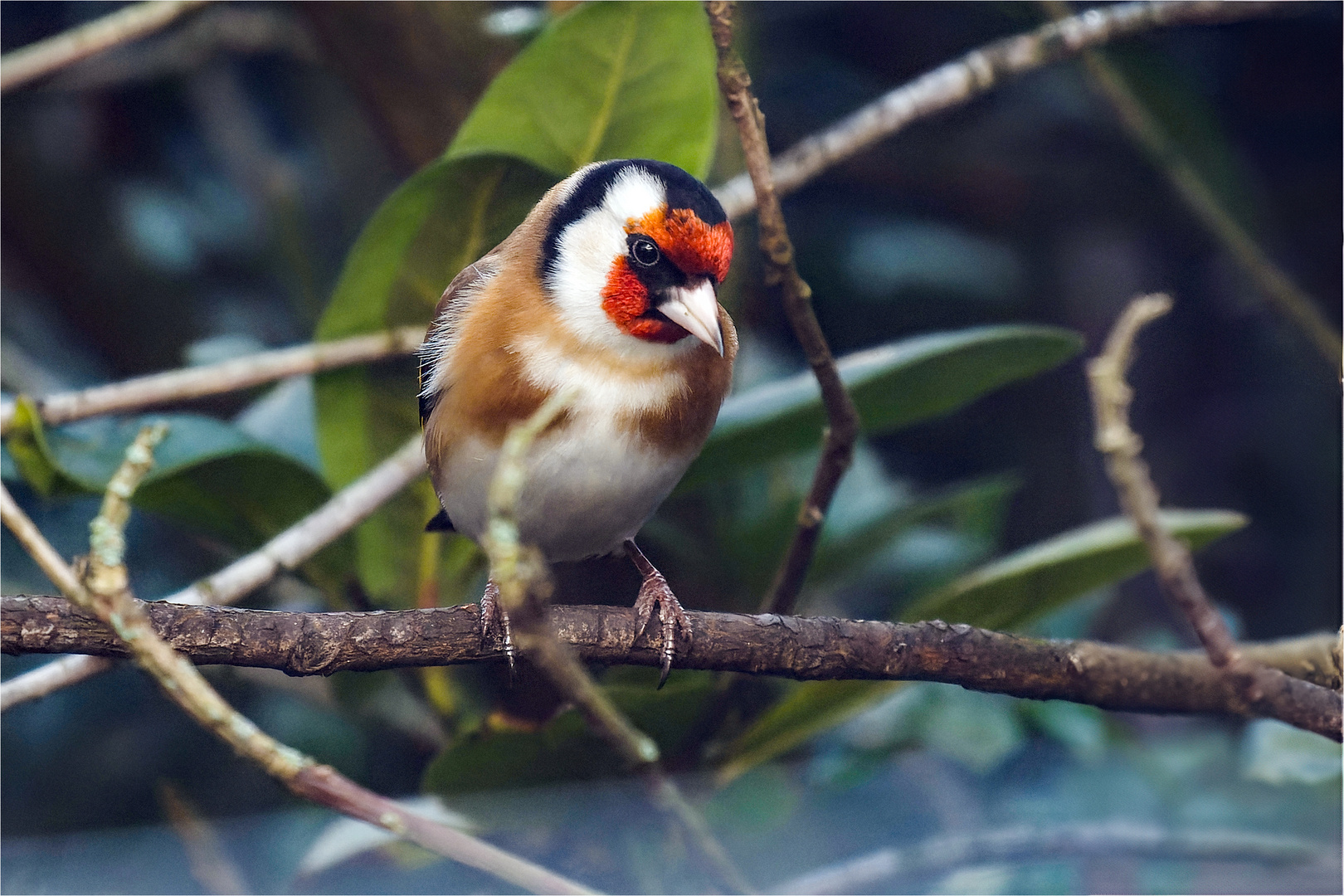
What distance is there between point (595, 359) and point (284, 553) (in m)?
0.30

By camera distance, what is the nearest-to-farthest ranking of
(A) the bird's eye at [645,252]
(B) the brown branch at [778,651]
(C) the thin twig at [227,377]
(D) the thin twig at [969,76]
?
1. (B) the brown branch at [778,651]
2. (A) the bird's eye at [645,252]
3. (C) the thin twig at [227,377]
4. (D) the thin twig at [969,76]

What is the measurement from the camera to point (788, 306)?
0.66 m

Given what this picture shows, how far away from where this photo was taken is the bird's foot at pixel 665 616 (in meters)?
0.61

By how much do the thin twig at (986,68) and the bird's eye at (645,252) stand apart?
0.31m

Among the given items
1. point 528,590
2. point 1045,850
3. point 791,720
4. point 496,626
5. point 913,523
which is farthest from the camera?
point 913,523

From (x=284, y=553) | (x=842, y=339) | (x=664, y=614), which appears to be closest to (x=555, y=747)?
(x=664, y=614)

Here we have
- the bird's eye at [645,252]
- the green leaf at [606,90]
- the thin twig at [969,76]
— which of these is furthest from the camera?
the thin twig at [969,76]

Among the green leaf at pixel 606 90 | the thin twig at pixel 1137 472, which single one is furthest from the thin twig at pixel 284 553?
the thin twig at pixel 1137 472

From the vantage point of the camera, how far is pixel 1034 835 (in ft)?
2.44

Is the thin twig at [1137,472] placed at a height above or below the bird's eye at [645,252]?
below

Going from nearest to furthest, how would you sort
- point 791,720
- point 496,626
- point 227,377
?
point 496,626
point 791,720
point 227,377

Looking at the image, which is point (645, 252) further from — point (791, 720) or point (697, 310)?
point (791, 720)

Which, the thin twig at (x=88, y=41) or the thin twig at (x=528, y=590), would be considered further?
the thin twig at (x=88, y=41)

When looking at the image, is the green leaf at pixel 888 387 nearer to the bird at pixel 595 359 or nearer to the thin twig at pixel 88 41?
the bird at pixel 595 359
